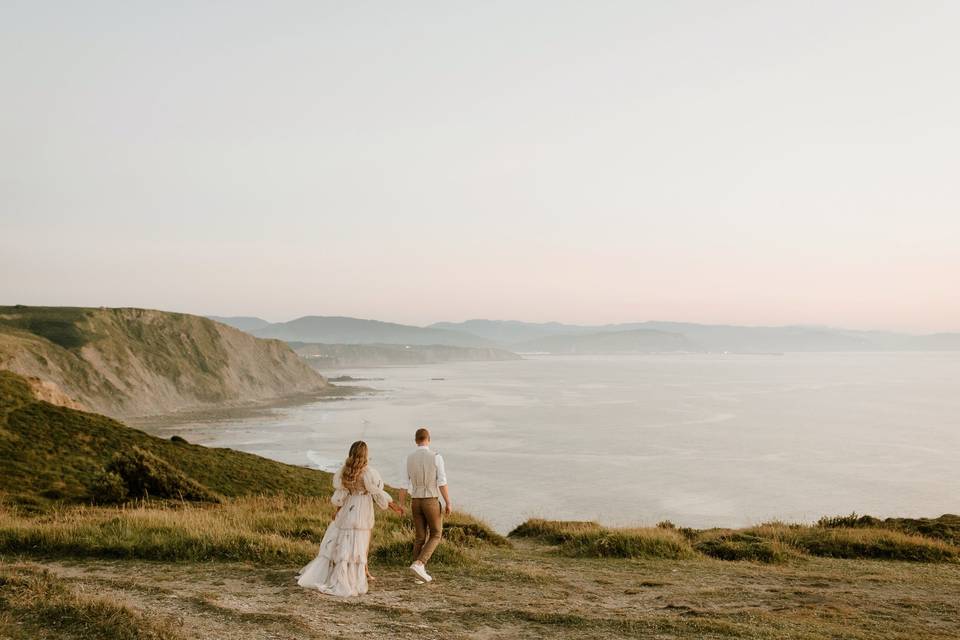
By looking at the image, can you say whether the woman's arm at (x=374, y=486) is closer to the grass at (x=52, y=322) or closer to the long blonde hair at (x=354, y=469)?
the long blonde hair at (x=354, y=469)

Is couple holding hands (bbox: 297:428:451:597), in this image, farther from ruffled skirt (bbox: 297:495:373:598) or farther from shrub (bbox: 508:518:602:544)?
shrub (bbox: 508:518:602:544)

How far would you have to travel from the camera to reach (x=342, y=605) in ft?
28.9

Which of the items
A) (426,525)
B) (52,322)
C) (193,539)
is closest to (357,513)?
(426,525)

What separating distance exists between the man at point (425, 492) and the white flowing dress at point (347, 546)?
0.55m

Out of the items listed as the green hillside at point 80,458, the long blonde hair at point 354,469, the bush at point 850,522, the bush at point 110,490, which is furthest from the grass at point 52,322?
the long blonde hair at point 354,469

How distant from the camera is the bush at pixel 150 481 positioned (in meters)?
21.4

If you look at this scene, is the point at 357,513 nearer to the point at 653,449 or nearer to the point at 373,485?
the point at 373,485

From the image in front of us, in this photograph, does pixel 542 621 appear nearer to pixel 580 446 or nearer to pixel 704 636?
pixel 704 636

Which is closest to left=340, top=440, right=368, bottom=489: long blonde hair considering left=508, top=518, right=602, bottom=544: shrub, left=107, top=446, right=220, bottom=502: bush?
left=508, top=518, right=602, bottom=544: shrub

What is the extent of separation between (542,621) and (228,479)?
24.7m

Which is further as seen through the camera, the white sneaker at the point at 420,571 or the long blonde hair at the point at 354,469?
the white sneaker at the point at 420,571

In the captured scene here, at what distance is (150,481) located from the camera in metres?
21.7

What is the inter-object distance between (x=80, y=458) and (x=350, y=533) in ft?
75.3

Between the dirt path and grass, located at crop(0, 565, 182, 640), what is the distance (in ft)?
1.34
